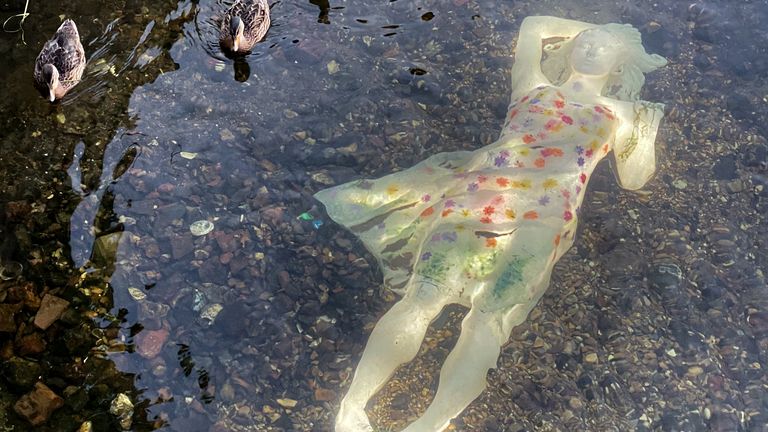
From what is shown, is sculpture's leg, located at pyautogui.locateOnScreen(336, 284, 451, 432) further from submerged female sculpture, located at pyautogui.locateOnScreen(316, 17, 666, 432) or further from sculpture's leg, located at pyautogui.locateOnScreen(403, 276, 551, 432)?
sculpture's leg, located at pyautogui.locateOnScreen(403, 276, 551, 432)

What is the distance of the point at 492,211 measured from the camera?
15.1 ft

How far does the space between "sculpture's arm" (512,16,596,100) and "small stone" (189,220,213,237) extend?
284 cm

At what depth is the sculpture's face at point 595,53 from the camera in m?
5.69

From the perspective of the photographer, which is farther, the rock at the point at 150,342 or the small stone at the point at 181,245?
the small stone at the point at 181,245

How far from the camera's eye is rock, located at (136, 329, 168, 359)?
4398 millimetres

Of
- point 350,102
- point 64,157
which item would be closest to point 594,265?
point 350,102

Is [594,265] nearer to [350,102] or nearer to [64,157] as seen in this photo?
[350,102]

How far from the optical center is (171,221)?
16.5 ft

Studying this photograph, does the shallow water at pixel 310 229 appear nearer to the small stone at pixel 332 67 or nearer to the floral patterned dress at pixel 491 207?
the small stone at pixel 332 67

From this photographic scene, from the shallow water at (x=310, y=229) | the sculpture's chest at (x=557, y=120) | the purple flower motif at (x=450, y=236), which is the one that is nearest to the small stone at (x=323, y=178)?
the shallow water at (x=310, y=229)

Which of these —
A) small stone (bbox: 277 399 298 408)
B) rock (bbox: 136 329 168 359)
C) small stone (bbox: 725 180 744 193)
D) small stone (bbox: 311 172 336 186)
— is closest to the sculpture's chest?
small stone (bbox: 725 180 744 193)

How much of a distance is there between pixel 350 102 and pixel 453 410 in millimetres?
2995

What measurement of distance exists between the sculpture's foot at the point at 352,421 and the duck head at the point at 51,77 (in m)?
3.77

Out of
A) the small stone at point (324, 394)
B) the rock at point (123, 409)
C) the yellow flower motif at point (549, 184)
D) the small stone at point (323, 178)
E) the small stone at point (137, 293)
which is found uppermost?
the yellow flower motif at point (549, 184)
